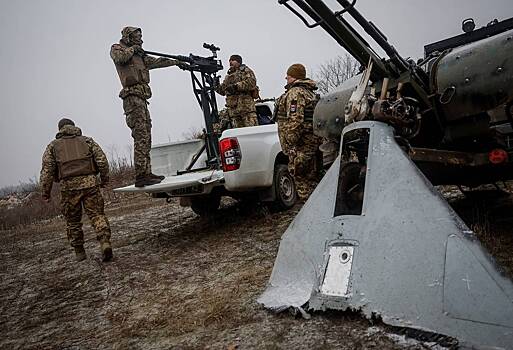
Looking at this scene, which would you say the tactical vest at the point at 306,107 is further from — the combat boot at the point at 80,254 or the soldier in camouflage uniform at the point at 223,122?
the combat boot at the point at 80,254

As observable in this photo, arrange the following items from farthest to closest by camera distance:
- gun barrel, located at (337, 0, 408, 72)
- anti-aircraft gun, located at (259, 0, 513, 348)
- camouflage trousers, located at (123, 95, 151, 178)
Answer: camouflage trousers, located at (123, 95, 151, 178)
gun barrel, located at (337, 0, 408, 72)
anti-aircraft gun, located at (259, 0, 513, 348)

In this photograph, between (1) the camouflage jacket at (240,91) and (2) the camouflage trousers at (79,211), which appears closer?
(2) the camouflage trousers at (79,211)

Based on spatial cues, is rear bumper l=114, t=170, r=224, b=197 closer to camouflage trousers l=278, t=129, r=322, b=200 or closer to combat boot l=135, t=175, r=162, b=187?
combat boot l=135, t=175, r=162, b=187

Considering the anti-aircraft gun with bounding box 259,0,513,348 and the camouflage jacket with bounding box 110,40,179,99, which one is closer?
the anti-aircraft gun with bounding box 259,0,513,348

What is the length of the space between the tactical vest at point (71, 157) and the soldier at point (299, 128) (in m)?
2.32

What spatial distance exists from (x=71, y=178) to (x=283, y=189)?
2651 mm

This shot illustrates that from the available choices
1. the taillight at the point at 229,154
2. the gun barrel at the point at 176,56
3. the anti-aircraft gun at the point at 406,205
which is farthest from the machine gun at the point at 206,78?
the anti-aircraft gun at the point at 406,205

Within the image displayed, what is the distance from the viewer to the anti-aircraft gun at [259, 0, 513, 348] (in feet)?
5.75

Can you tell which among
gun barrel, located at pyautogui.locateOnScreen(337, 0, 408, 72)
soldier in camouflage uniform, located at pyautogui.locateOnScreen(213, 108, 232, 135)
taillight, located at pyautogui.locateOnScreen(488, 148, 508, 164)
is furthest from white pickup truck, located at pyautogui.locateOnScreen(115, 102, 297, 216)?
taillight, located at pyautogui.locateOnScreen(488, 148, 508, 164)

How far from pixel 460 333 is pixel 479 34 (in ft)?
12.7

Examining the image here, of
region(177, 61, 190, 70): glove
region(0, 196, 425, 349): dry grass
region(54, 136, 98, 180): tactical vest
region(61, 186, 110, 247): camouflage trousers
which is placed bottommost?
region(0, 196, 425, 349): dry grass

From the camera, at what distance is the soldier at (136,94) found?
17.1ft

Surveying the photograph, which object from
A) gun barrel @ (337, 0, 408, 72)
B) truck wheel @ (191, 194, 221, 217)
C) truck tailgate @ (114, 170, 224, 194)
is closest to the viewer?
gun barrel @ (337, 0, 408, 72)

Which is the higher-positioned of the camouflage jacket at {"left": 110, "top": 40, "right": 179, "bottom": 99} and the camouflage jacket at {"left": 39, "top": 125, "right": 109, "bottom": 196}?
the camouflage jacket at {"left": 110, "top": 40, "right": 179, "bottom": 99}
